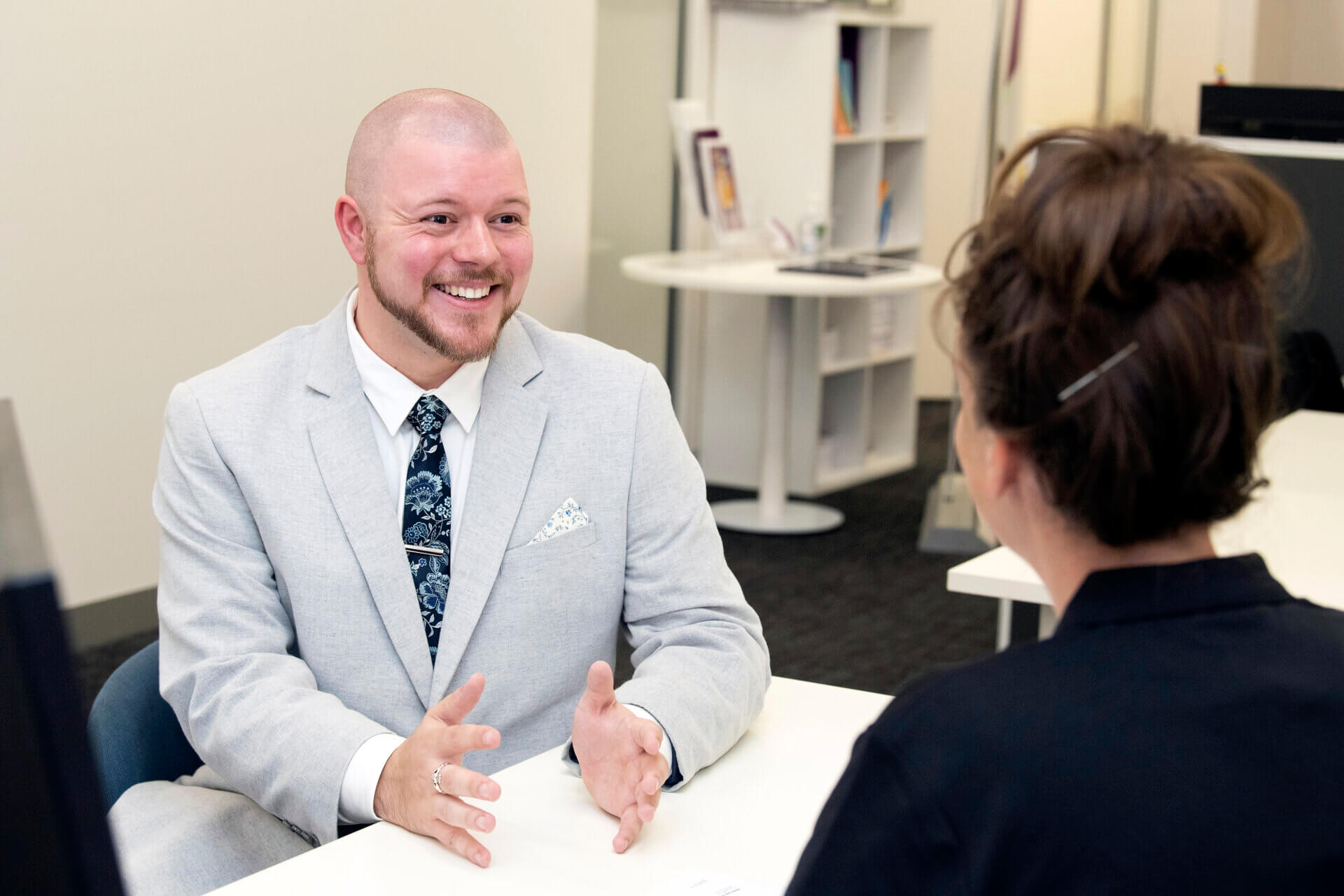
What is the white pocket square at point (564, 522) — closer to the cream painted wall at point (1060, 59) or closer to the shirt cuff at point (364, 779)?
Answer: the shirt cuff at point (364, 779)

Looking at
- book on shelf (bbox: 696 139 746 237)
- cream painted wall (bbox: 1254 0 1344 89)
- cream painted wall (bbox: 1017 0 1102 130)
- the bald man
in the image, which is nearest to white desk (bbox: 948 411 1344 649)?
the bald man

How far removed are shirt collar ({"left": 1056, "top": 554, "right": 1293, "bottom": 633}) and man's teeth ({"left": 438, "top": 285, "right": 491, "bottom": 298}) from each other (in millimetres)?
1059

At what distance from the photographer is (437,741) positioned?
4.10ft

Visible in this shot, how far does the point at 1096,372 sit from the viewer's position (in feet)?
2.36

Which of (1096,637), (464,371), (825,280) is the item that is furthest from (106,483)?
(1096,637)

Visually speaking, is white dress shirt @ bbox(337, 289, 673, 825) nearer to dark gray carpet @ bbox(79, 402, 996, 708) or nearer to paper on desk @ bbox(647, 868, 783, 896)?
paper on desk @ bbox(647, 868, 783, 896)

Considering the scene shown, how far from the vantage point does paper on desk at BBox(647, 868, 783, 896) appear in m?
1.12

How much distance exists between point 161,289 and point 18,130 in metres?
0.51

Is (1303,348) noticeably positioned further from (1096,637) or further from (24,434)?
(24,434)

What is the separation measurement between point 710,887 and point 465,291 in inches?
32.7

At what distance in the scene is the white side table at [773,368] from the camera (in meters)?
4.71

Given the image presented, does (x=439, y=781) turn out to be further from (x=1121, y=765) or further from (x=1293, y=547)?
(x=1293, y=547)

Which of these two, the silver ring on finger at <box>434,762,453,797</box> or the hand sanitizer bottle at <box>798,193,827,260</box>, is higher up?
the hand sanitizer bottle at <box>798,193,827,260</box>

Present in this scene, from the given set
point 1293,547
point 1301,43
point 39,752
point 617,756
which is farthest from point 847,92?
point 39,752
